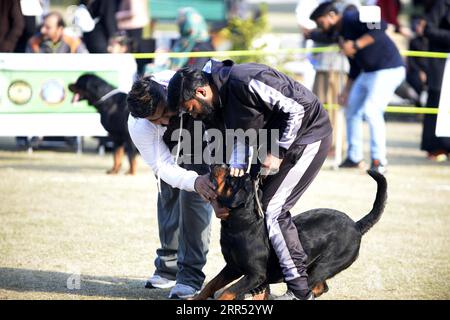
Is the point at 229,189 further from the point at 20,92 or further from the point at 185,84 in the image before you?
the point at 20,92

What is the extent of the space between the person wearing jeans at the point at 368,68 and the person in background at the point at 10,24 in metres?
3.84

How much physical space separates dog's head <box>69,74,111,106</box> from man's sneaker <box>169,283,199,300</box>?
4680mm

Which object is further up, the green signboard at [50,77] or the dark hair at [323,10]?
the dark hair at [323,10]

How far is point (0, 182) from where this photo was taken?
854 centimetres

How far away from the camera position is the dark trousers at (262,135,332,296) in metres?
4.48

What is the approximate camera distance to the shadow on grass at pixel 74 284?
4.95m

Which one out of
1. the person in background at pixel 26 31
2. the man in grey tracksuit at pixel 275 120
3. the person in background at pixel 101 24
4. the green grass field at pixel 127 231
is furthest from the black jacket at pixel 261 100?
the person in background at pixel 26 31

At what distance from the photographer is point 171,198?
5.27 metres

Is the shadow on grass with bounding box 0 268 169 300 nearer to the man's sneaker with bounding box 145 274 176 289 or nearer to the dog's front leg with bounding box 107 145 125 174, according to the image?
the man's sneaker with bounding box 145 274 176 289

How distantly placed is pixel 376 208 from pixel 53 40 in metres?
7.01

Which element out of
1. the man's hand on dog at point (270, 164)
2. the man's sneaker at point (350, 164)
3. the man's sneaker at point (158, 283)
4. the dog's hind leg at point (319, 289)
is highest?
A: the man's hand on dog at point (270, 164)

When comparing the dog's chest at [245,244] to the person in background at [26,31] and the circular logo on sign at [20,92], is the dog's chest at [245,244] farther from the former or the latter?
the person in background at [26,31]

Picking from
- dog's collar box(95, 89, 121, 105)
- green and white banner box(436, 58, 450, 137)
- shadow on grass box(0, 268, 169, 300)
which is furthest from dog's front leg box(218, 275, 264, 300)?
green and white banner box(436, 58, 450, 137)

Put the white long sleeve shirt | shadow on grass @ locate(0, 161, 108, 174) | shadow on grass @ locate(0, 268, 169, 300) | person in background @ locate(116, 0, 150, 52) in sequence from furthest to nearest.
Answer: person in background @ locate(116, 0, 150, 52), shadow on grass @ locate(0, 161, 108, 174), shadow on grass @ locate(0, 268, 169, 300), the white long sleeve shirt
